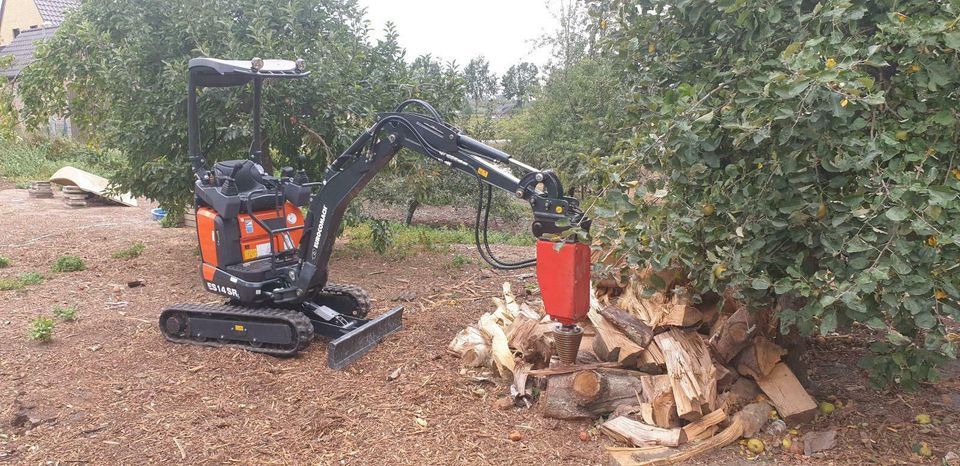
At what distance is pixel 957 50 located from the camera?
2.90m

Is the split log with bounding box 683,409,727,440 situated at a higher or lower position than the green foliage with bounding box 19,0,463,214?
lower

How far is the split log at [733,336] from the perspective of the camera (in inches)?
167

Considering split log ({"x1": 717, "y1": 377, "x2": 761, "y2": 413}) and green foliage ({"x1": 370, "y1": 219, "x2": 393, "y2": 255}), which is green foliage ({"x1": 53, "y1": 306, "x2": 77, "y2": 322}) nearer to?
green foliage ({"x1": 370, "y1": 219, "x2": 393, "y2": 255})

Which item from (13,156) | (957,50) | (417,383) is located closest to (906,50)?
(957,50)

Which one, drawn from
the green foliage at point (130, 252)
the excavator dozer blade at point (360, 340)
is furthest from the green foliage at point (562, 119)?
the excavator dozer blade at point (360, 340)

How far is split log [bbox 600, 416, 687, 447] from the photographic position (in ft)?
12.6

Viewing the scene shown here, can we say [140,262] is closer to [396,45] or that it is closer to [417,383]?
[396,45]

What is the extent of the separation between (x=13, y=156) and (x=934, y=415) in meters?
22.4

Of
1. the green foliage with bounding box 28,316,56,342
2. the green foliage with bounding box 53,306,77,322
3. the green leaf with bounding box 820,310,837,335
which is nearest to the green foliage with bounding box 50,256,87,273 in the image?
the green foliage with bounding box 53,306,77,322

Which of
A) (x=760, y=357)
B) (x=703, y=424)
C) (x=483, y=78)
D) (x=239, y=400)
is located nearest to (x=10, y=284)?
(x=239, y=400)

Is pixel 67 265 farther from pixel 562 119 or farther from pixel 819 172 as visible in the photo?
pixel 562 119

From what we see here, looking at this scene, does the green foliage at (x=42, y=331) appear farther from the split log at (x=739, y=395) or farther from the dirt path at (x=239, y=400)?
the split log at (x=739, y=395)

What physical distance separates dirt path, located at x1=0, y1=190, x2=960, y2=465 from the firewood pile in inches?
6.5

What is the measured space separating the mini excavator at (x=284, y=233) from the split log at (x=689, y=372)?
1.28 m
